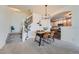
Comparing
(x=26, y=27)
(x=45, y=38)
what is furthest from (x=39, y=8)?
(x=45, y=38)

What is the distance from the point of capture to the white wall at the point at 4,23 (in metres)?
2.81

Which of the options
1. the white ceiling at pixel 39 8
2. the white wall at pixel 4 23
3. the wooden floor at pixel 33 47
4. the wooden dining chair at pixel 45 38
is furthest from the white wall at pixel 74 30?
the white wall at pixel 4 23

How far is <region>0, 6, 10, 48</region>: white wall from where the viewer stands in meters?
2.81

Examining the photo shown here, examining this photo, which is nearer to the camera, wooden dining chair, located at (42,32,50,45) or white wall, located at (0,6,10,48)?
white wall, located at (0,6,10,48)

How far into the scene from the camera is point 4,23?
9.35 feet

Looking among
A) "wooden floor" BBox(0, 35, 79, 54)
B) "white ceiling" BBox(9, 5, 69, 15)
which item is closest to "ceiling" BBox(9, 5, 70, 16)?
"white ceiling" BBox(9, 5, 69, 15)

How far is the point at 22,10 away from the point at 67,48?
1.37m

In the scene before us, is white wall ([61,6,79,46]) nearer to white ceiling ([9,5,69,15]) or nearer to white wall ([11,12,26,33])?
white ceiling ([9,5,69,15])

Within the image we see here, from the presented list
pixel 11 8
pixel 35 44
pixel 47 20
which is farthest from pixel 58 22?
pixel 11 8

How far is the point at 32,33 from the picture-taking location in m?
2.94

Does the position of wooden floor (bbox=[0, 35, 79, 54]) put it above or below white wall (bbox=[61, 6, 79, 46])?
below

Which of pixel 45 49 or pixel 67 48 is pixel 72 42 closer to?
Result: pixel 67 48

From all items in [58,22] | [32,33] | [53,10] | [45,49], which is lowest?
[45,49]

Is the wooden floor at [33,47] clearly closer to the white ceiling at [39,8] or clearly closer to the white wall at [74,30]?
the white wall at [74,30]
